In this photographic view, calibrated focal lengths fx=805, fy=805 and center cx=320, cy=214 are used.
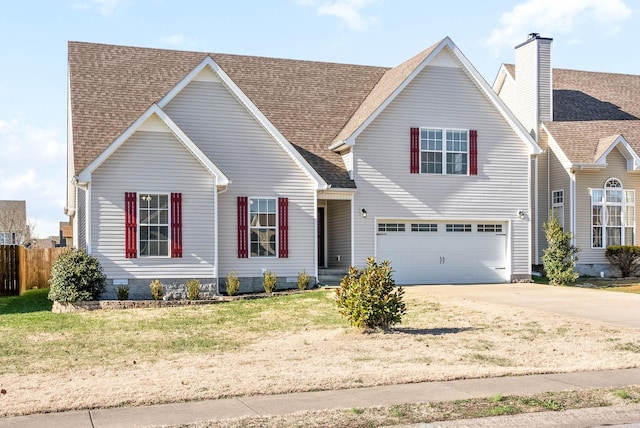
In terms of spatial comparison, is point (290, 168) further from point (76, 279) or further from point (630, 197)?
point (630, 197)

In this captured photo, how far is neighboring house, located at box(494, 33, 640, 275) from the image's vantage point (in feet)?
96.6

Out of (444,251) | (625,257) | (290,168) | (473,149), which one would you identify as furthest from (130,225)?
(625,257)

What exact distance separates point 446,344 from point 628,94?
24731 millimetres

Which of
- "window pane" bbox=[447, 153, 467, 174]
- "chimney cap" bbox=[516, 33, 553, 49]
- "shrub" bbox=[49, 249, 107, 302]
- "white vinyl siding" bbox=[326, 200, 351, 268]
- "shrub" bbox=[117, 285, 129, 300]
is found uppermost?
"chimney cap" bbox=[516, 33, 553, 49]

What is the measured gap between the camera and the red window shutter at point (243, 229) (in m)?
24.5

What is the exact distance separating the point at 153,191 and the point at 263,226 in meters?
3.80

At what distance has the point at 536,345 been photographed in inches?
539

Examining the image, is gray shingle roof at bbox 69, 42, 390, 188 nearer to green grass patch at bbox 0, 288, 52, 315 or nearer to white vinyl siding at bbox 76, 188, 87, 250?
white vinyl siding at bbox 76, 188, 87, 250

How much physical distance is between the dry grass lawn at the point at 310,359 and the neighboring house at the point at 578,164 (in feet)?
42.4

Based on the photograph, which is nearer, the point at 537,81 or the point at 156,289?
the point at 156,289

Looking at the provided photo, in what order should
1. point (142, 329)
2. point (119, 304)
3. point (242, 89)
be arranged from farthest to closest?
point (242, 89) → point (119, 304) → point (142, 329)

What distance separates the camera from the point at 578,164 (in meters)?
28.8

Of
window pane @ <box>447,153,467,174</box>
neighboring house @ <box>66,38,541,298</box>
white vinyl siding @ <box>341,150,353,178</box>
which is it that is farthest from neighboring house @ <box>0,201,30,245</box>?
window pane @ <box>447,153,467,174</box>

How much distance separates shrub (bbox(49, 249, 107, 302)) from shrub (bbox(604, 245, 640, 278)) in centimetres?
1842
